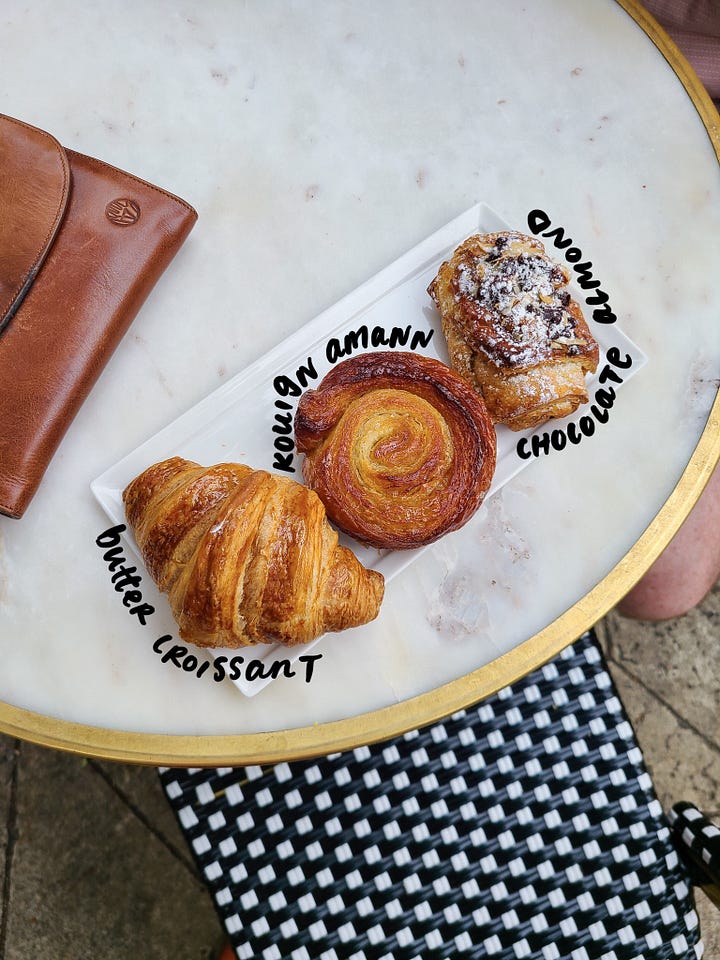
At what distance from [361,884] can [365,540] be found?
1.72 feet

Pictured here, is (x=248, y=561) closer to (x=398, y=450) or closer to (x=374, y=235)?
(x=398, y=450)

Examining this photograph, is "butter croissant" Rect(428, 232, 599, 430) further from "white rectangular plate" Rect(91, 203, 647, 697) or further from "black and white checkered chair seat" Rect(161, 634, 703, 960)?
"black and white checkered chair seat" Rect(161, 634, 703, 960)

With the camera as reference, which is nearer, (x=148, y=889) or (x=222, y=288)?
(x=222, y=288)

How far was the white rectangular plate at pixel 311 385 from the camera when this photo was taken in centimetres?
105

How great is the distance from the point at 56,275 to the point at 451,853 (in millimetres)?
957

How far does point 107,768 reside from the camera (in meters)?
1.71

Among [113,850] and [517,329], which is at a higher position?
[517,329]

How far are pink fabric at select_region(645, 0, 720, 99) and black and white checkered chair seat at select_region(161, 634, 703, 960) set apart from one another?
3.24 feet

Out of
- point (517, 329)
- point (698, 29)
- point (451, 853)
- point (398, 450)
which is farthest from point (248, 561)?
point (698, 29)

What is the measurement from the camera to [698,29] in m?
1.27

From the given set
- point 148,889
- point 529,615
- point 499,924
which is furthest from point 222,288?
point 148,889

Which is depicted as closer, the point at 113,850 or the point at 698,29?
the point at 698,29

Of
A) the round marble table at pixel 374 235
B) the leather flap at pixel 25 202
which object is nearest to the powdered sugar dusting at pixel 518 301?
the round marble table at pixel 374 235

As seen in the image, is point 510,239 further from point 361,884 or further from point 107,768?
point 107,768
